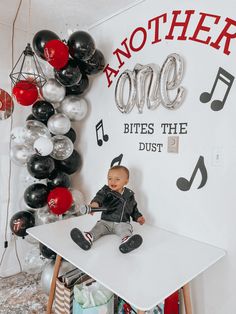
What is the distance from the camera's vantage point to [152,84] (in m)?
1.50

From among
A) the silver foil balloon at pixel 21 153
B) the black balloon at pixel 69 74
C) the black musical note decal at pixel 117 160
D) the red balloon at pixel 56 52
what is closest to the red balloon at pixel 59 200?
the silver foil balloon at pixel 21 153

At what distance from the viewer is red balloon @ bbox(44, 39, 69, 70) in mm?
1490

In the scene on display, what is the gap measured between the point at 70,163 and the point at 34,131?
39cm

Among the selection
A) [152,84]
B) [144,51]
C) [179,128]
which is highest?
[144,51]

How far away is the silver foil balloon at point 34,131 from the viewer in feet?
5.65

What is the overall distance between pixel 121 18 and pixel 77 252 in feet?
5.28

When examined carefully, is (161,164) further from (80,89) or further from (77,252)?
(80,89)

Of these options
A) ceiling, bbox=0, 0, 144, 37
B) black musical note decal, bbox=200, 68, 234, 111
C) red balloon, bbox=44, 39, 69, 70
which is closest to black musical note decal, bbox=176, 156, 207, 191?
black musical note decal, bbox=200, 68, 234, 111

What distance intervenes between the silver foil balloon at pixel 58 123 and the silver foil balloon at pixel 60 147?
5cm

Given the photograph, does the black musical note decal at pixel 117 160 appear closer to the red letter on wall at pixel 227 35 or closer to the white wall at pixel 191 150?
the white wall at pixel 191 150

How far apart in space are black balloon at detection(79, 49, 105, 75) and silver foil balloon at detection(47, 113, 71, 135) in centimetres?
39

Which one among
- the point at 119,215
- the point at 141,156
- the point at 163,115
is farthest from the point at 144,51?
the point at 119,215

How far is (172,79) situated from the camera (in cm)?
142

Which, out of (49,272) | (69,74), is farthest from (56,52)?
(49,272)
